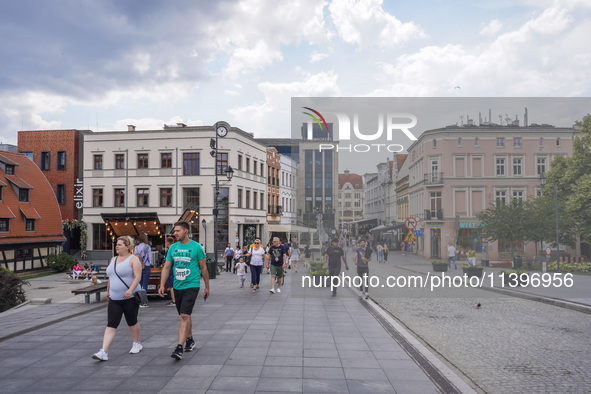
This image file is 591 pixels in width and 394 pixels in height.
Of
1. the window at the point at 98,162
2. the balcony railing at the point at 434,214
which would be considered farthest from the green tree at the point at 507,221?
the window at the point at 98,162

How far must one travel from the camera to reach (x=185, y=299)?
6.50m

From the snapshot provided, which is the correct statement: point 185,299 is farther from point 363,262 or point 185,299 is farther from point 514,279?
point 514,279

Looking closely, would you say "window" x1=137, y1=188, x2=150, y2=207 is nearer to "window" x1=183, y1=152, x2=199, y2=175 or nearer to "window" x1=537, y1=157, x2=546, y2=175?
"window" x1=183, y1=152, x2=199, y2=175

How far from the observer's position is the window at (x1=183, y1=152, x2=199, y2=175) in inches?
1586

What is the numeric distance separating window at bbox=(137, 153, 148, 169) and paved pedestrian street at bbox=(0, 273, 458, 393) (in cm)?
3174

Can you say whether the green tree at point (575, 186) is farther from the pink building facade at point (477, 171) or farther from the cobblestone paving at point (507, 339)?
the cobblestone paving at point (507, 339)

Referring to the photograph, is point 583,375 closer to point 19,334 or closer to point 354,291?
point 19,334

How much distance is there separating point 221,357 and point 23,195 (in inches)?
1015

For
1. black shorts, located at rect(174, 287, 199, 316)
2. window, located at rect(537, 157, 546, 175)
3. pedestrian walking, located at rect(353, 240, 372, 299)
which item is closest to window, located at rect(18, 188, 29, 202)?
pedestrian walking, located at rect(353, 240, 372, 299)

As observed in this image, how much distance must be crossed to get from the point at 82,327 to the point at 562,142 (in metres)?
32.8

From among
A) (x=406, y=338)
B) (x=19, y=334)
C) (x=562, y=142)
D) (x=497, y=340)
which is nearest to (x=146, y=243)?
(x=19, y=334)

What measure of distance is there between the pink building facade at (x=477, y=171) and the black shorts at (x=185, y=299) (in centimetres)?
2438

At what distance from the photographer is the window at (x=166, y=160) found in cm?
4062

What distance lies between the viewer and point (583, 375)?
6016 mm
